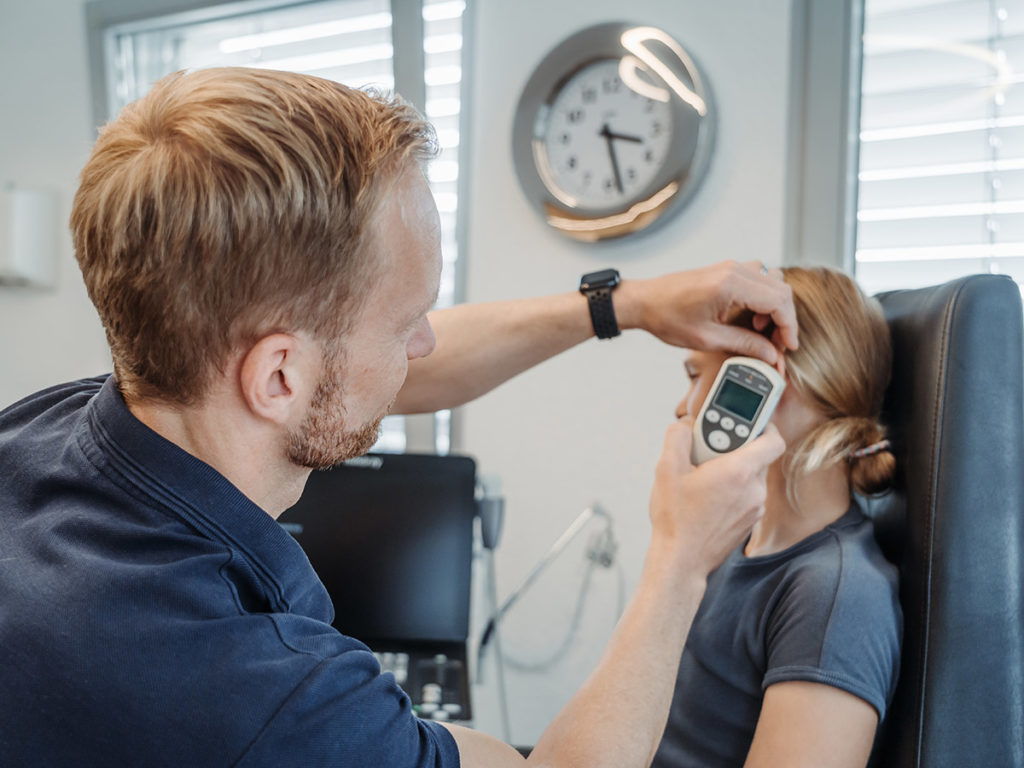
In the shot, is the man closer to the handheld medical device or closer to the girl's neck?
the handheld medical device

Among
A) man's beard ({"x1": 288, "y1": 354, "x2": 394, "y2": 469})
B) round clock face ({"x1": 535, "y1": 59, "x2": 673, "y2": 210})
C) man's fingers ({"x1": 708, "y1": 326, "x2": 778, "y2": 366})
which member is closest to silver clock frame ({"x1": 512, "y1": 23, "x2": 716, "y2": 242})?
round clock face ({"x1": 535, "y1": 59, "x2": 673, "y2": 210})

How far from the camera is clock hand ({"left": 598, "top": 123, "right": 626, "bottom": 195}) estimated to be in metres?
2.09

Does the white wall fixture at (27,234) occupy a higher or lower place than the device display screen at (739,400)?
higher

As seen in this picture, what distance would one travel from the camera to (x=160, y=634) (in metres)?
0.59

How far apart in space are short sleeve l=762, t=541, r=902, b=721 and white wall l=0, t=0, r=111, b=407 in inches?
104

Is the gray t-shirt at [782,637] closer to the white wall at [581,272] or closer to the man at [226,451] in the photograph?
the man at [226,451]

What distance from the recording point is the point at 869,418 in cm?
119

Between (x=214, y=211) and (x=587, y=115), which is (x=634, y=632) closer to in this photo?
(x=214, y=211)

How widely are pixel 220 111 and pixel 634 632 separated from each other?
64cm

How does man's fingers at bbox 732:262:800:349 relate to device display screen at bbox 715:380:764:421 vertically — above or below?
above

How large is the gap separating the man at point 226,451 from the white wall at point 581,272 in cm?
129

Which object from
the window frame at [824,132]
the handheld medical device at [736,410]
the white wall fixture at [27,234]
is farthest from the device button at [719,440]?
the white wall fixture at [27,234]

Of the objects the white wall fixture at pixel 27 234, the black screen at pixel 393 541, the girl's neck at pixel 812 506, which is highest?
the white wall fixture at pixel 27 234

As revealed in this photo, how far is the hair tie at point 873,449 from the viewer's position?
111 cm
